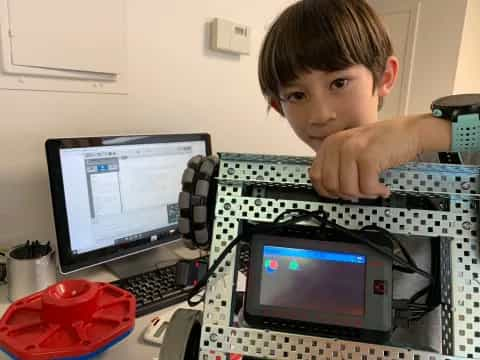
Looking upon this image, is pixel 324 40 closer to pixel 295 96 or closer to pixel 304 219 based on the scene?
pixel 295 96

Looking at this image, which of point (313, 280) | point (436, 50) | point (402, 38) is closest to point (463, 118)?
point (313, 280)

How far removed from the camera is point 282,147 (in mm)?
1566

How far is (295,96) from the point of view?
2.21ft

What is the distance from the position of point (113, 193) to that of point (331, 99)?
1.76 feet

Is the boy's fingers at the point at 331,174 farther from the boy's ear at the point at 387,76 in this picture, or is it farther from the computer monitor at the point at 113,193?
the computer monitor at the point at 113,193

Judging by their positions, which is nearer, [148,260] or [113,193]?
[113,193]

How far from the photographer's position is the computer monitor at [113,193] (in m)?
0.78

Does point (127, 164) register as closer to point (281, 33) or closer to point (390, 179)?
point (281, 33)

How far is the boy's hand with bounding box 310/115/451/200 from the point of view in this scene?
37 centimetres

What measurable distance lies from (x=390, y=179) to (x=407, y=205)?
4 cm

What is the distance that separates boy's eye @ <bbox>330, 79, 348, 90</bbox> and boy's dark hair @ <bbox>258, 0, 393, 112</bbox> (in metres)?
0.02

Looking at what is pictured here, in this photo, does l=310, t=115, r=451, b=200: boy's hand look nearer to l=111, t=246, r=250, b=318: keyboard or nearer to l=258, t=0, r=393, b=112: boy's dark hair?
l=258, t=0, r=393, b=112: boy's dark hair

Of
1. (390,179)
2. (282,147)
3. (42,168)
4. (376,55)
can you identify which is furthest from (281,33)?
(282,147)

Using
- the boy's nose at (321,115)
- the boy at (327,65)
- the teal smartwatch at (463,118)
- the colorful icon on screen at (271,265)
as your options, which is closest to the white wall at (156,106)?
the boy at (327,65)
